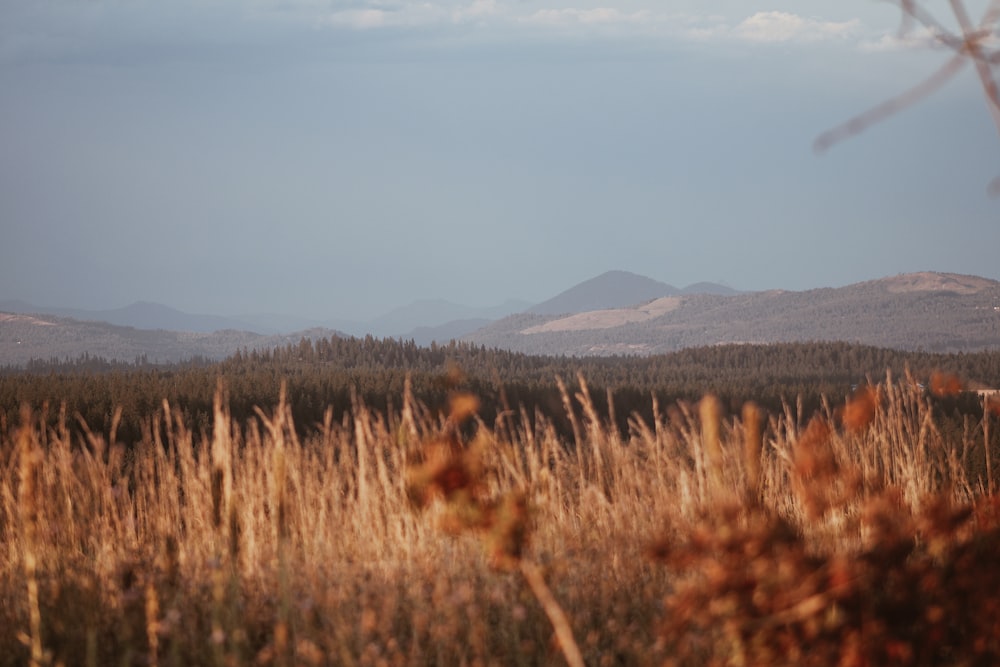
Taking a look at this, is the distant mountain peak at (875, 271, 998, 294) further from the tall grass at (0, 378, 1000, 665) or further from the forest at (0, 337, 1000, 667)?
the tall grass at (0, 378, 1000, 665)

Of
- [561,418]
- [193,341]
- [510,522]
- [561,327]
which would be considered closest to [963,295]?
[561,327]

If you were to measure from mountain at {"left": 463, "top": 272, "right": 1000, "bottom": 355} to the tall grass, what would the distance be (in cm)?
5749

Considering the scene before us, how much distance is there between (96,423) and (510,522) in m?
13.7

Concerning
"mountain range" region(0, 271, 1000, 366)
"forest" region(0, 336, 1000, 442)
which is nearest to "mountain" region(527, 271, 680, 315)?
"mountain range" region(0, 271, 1000, 366)

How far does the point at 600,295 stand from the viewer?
187 m

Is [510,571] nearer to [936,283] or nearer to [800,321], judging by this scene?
[800,321]

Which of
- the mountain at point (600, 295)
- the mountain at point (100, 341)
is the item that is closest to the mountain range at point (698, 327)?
the mountain at point (100, 341)

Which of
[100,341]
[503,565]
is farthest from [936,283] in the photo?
[503,565]

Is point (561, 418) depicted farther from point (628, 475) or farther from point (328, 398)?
point (628, 475)

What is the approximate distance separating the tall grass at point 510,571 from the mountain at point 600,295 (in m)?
173

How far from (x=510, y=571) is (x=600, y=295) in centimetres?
18218

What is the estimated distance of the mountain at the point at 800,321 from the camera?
66.2 m

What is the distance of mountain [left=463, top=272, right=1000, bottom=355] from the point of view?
217 ft

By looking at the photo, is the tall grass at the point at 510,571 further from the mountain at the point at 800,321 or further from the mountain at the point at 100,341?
the mountain at the point at 800,321
